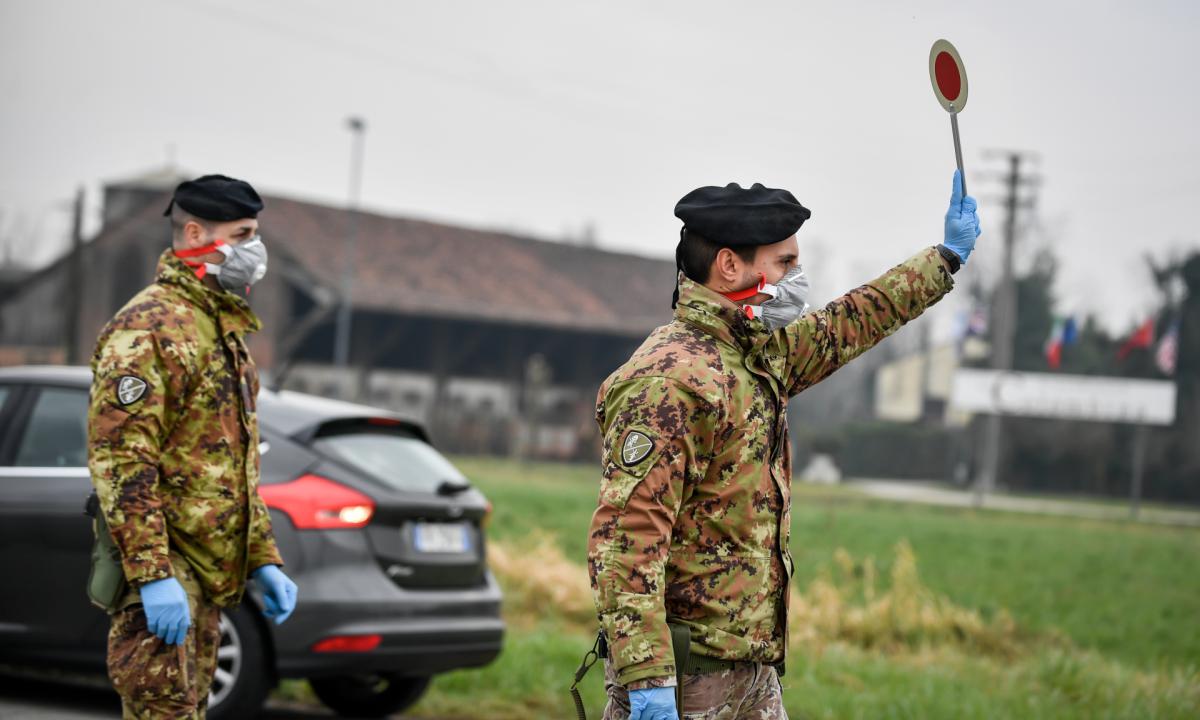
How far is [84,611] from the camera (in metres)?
6.45

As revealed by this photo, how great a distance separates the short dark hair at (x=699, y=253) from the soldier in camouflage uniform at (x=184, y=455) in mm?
1572

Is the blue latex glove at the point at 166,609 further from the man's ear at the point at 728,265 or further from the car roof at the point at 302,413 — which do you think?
the car roof at the point at 302,413

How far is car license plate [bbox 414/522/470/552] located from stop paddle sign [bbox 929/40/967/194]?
384 cm

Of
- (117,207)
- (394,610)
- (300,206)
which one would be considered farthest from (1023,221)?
(394,610)

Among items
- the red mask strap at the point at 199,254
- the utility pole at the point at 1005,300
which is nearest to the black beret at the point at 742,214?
A: the red mask strap at the point at 199,254

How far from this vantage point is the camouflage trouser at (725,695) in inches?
132

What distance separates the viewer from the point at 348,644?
21.2ft

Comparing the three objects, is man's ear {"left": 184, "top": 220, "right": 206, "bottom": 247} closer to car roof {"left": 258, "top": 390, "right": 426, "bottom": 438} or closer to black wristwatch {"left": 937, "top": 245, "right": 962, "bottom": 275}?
black wristwatch {"left": 937, "top": 245, "right": 962, "bottom": 275}

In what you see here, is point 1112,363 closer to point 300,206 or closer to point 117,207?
point 300,206

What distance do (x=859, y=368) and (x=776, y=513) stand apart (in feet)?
275

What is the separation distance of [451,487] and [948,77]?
407 centimetres

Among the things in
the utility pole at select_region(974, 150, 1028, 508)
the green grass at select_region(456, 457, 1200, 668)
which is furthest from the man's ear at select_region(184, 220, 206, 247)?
the utility pole at select_region(974, 150, 1028, 508)

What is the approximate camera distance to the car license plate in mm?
6867

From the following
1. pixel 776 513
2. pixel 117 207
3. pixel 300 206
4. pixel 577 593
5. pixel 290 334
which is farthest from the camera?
pixel 117 207
